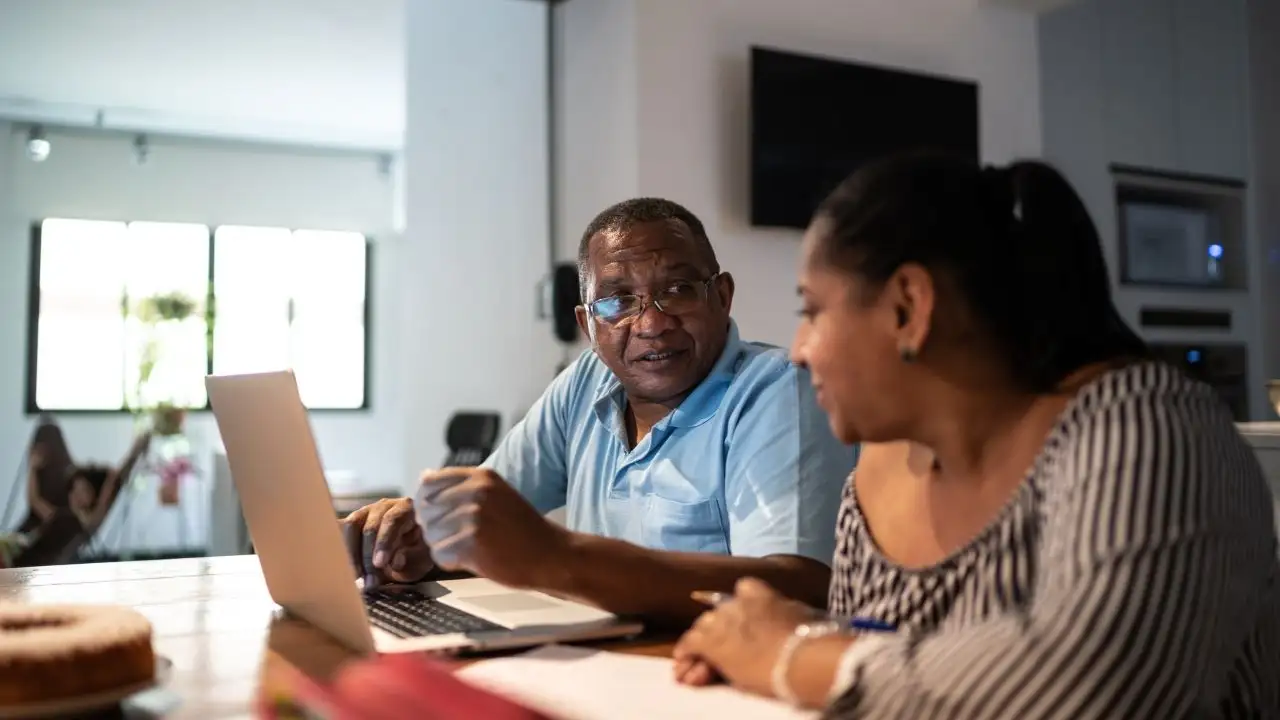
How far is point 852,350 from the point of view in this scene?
34.9 inches

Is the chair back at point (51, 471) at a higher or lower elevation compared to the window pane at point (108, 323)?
lower

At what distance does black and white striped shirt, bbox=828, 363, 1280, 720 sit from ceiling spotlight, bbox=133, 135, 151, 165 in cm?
746

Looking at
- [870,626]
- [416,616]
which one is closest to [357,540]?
[416,616]

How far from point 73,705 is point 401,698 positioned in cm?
34

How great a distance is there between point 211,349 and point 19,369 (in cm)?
117

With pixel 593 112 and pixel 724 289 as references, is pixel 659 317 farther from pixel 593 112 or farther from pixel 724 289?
pixel 593 112

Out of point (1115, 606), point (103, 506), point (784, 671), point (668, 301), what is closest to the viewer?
point (1115, 606)

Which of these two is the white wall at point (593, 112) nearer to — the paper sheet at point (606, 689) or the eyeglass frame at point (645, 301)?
the eyeglass frame at point (645, 301)

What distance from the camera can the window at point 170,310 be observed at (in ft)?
22.9

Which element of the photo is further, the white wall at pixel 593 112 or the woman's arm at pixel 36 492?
the woman's arm at pixel 36 492

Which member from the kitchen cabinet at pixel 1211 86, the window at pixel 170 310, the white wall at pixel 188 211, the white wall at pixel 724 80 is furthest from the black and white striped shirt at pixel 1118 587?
the window at pixel 170 310

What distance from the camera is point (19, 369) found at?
6.88m

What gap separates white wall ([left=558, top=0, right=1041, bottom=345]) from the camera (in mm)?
3559

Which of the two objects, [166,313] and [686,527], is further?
[166,313]
